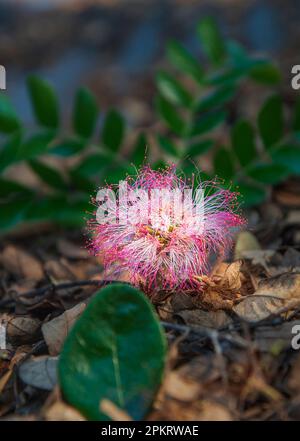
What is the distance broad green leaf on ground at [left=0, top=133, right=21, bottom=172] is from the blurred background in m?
1.95

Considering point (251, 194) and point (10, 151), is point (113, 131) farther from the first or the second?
point (251, 194)

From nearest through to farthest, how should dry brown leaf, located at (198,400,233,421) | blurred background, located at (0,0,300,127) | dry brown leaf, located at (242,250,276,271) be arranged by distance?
1. dry brown leaf, located at (198,400,233,421)
2. dry brown leaf, located at (242,250,276,271)
3. blurred background, located at (0,0,300,127)

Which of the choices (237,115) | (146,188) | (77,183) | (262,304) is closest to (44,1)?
(237,115)

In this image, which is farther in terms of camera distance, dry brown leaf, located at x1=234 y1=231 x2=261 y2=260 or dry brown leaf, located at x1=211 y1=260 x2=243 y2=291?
dry brown leaf, located at x1=234 y1=231 x2=261 y2=260

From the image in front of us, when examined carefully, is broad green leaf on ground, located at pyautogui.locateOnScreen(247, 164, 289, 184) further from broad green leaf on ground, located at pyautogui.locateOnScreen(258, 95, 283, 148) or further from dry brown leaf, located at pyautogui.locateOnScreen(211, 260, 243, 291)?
dry brown leaf, located at pyautogui.locateOnScreen(211, 260, 243, 291)

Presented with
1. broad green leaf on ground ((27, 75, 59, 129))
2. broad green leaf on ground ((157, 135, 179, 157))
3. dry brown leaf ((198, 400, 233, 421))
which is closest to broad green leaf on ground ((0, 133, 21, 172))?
broad green leaf on ground ((27, 75, 59, 129))

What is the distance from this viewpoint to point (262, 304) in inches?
70.2

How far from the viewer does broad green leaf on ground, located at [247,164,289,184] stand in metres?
2.55

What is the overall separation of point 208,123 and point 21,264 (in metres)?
1.16

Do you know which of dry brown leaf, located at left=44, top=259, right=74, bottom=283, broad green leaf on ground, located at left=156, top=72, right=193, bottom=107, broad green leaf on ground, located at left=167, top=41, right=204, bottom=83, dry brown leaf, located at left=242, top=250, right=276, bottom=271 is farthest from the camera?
broad green leaf on ground, located at left=167, top=41, right=204, bottom=83

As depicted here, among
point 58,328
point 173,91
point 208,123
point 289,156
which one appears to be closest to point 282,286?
point 58,328

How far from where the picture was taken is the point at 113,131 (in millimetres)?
2889
